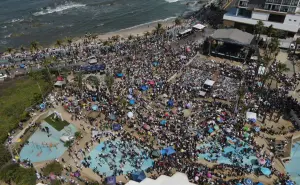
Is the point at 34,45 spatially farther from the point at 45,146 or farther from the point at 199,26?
the point at 199,26

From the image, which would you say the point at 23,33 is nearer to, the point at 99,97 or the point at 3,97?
the point at 3,97

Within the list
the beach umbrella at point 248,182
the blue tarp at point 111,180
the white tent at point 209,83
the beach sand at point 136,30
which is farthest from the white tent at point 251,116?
the beach sand at point 136,30

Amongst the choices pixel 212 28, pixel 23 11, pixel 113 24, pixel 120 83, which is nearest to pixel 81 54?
pixel 120 83

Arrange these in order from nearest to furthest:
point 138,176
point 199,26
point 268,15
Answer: point 138,176 < point 268,15 < point 199,26

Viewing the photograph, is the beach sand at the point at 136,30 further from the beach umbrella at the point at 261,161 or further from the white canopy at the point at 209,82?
the beach umbrella at the point at 261,161

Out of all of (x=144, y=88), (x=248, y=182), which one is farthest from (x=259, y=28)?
(x=248, y=182)
